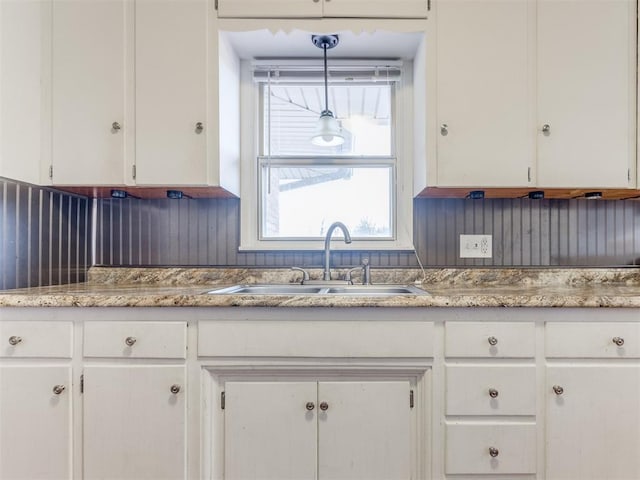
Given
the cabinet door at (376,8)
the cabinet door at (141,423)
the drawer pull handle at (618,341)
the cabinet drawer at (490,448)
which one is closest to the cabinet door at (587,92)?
the cabinet door at (376,8)

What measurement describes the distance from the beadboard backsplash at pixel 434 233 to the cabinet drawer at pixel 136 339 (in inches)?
24.2

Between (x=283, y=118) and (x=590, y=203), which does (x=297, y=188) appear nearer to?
(x=283, y=118)

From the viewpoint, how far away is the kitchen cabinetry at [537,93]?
4.80 ft

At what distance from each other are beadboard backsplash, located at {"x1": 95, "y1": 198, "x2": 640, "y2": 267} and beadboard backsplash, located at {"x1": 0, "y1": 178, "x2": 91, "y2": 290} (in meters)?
0.09

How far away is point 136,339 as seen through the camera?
121 centimetres

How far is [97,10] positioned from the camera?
4.81 feet

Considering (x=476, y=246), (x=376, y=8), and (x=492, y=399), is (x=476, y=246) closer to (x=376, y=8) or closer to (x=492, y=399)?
(x=492, y=399)

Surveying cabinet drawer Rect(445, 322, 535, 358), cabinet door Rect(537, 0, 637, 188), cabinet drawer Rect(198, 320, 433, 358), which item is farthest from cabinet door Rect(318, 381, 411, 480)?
cabinet door Rect(537, 0, 637, 188)

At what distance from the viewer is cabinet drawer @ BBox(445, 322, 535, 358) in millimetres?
1197

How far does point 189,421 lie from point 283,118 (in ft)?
4.87

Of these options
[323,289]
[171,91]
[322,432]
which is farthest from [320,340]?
[171,91]

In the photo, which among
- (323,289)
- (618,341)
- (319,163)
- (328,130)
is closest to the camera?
(618,341)

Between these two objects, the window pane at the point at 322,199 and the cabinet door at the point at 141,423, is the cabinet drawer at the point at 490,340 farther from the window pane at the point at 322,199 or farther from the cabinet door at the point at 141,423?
the cabinet door at the point at 141,423

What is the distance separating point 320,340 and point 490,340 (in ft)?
1.94
